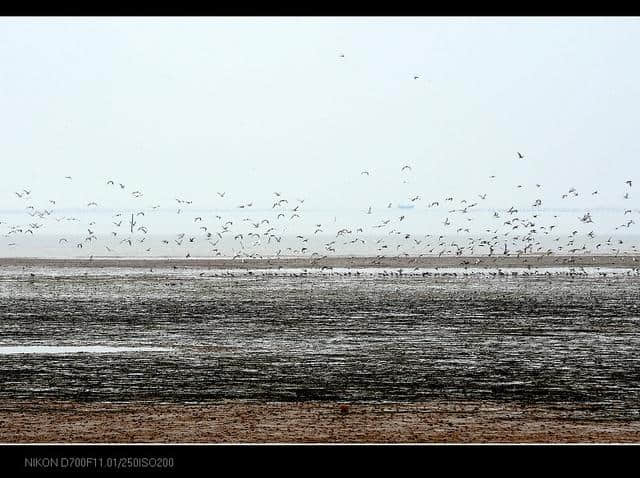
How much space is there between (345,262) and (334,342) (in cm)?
4733

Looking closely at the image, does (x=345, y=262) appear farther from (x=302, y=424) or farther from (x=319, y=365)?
(x=302, y=424)

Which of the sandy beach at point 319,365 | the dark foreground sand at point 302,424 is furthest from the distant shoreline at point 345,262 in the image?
the dark foreground sand at point 302,424

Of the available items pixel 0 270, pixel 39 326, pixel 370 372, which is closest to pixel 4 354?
pixel 39 326

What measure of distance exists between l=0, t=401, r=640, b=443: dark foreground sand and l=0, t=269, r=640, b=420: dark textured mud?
760 mm

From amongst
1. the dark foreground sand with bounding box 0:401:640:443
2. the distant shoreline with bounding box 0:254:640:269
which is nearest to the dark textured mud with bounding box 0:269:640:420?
the dark foreground sand with bounding box 0:401:640:443

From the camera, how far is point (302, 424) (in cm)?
1287

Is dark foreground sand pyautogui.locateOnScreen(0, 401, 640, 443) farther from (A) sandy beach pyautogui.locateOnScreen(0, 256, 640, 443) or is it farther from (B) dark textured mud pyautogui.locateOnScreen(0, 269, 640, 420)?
(B) dark textured mud pyautogui.locateOnScreen(0, 269, 640, 420)

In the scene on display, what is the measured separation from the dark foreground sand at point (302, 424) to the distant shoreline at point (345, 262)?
50.0m

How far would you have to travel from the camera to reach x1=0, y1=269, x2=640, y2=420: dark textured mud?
1634 cm

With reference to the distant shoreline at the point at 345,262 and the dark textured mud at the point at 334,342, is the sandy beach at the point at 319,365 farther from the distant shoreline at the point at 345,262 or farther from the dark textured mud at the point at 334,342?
the distant shoreline at the point at 345,262

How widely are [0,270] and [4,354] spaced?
41589 mm

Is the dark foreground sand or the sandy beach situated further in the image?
the sandy beach

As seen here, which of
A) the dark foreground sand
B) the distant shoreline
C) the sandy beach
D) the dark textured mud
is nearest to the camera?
the dark foreground sand
